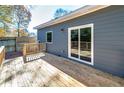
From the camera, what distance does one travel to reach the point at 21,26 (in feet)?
59.8

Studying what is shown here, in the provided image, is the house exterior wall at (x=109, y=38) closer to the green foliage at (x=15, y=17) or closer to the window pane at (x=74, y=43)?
the window pane at (x=74, y=43)

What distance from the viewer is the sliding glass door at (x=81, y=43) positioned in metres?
6.08

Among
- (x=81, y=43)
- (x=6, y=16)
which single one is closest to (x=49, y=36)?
(x=81, y=43)

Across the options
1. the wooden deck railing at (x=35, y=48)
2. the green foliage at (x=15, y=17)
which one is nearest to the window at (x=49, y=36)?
the wooden deck railing at (x=35, y=48)

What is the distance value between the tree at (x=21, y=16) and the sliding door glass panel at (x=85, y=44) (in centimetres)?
1209

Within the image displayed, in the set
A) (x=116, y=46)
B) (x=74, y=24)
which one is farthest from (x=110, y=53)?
(x=74, y=24)

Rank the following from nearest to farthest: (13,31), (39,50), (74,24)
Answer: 1. (74,24)
2. (39,50)
3. (13,31)

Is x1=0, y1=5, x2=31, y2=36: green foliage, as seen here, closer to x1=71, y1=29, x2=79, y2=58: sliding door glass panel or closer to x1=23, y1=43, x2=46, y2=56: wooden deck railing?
x1=23, y1=43, x2=46, y2=56: wooden deck railing

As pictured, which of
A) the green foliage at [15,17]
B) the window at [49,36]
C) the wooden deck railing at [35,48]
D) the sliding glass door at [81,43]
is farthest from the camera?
the green foliage at [15,17]

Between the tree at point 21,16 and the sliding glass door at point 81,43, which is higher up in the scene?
the tree at point 21,16

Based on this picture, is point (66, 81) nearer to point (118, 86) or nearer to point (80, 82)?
point (80, 82)

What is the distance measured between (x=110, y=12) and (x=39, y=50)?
727cm

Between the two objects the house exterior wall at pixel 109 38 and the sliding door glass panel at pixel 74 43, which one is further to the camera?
the sliding door glass panel at pixel 74 43

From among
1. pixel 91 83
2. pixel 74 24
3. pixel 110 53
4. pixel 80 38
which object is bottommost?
pixel 91 83
